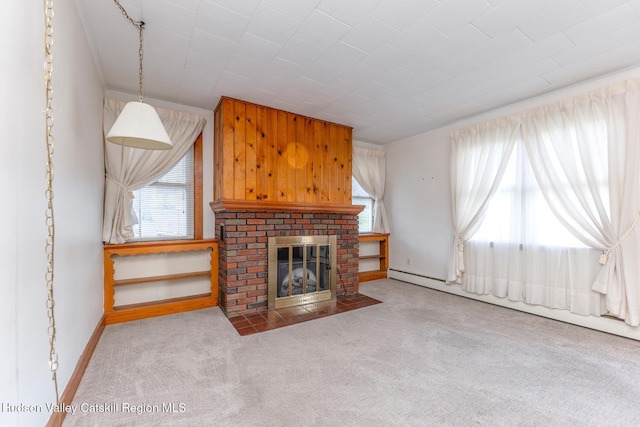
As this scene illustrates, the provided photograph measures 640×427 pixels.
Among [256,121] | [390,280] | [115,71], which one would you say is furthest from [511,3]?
[390,280]

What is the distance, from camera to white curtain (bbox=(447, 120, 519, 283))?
3.49 metres

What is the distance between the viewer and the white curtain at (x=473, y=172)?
11.5 ft

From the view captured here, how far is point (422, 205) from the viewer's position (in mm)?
4602

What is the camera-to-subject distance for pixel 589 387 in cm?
186

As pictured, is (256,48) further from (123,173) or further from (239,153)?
(123,173)

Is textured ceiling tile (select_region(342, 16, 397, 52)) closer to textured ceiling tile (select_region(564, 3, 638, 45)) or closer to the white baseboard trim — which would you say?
textured ceiling tile (select_region(564, 3, 638, 45))

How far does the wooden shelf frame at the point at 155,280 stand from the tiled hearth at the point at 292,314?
0.63m

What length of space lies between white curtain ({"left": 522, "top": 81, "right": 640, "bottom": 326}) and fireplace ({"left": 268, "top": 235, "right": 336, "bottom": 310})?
277cm

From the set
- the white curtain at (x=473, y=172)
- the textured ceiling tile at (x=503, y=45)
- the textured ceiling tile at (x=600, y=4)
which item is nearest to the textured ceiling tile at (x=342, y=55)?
the textured ceiling tile at (x=503, y=45)

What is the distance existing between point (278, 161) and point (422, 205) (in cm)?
259

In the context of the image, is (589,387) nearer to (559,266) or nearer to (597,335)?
(597,335)

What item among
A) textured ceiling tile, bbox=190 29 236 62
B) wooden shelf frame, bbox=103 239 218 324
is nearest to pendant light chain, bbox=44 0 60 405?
textured ceiling tile, bbox=190 29 236 62

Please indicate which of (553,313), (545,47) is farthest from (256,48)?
(553,313)

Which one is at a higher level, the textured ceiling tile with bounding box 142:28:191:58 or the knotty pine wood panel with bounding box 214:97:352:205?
the textured ceiling tile with bounding box 142:28:191:58
